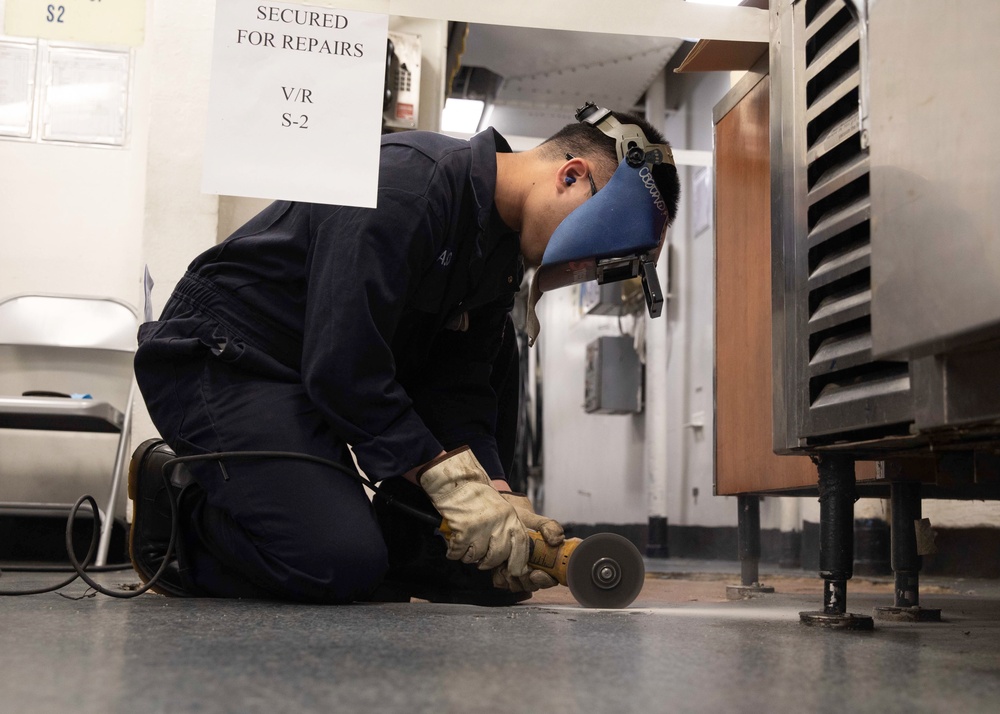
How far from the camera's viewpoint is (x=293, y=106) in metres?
0.90

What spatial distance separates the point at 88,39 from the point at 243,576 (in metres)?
0.77

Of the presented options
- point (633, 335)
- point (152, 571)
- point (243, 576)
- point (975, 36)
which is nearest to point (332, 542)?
point (243, 576)

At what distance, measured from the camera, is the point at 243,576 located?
134 cm

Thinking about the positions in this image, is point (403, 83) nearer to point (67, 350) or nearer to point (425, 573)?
point (67, 350)

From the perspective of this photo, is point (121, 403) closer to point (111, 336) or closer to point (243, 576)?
point (111, 336)

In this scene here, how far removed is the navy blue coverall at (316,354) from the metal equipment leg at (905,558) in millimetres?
728

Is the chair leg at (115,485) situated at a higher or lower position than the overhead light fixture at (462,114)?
lower

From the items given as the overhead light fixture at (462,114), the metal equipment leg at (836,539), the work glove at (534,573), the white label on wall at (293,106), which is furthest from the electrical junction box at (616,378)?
the white label on wall at (293,106)

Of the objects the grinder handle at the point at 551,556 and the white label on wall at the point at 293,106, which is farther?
the grinder handle at the point at 551,556

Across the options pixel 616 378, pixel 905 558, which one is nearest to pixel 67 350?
pixel 905 558

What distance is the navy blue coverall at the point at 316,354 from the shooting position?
1.21m

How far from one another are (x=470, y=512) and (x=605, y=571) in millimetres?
225

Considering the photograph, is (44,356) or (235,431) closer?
(235,431)

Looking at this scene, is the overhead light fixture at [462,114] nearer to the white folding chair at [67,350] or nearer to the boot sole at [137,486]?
the white folding chair at [67,350]
